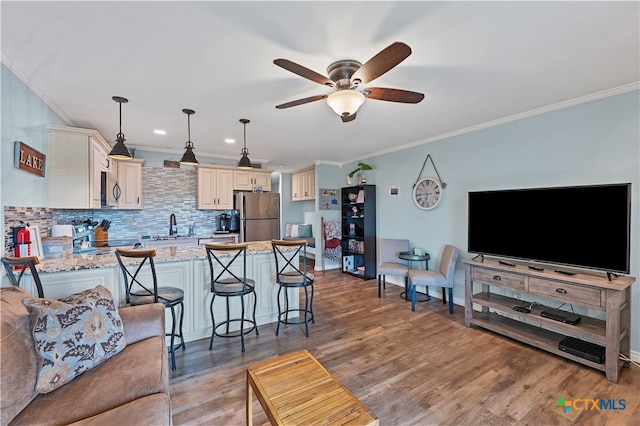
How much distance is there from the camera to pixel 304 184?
674cm

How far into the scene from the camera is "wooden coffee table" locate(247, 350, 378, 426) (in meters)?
1.22

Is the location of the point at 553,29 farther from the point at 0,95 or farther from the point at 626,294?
the point at 0,95

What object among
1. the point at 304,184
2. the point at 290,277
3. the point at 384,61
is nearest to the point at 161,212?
the point at 304,184

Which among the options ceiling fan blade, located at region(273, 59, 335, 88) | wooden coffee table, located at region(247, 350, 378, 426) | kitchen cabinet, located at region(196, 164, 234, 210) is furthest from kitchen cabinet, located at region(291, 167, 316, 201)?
wooden coffee table, located at region(247, 350, 378, 426)

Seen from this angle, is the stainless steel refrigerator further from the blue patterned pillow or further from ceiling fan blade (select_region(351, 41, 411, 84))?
ceiling fan blade (select_region(351, 41, 411, 84))

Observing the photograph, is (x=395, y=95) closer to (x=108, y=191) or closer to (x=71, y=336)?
(x=71, y=336)

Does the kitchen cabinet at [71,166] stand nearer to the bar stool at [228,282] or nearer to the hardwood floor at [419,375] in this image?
the bar stool at [228,282]

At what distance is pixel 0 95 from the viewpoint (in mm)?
1947

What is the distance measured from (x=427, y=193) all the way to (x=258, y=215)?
3.04 metres

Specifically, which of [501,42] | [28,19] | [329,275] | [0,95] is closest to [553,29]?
[501,42]

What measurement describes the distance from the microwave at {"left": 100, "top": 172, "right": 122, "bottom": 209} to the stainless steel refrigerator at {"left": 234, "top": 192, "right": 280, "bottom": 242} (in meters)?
1.88

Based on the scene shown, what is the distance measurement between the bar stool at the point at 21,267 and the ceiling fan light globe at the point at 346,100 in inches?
92.0

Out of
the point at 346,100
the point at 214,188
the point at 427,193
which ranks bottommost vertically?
the point at 427,193

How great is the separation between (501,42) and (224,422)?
3048mm
